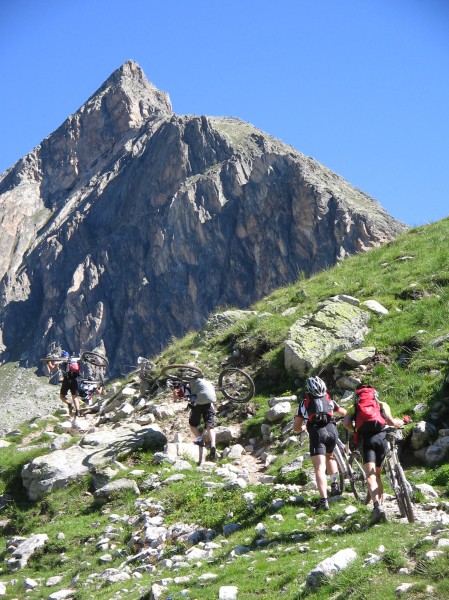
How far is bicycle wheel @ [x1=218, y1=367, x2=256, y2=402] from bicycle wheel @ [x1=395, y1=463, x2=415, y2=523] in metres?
8.19

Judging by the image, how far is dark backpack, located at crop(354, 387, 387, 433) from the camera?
8.79m

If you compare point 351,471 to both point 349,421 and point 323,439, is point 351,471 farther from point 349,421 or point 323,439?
point 349,421

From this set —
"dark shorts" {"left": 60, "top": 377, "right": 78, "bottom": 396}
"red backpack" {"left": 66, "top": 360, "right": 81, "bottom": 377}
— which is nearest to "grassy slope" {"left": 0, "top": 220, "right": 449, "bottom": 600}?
"red backpack" {"left": 66, "top": 360, "right": 81, "bottom": 377}

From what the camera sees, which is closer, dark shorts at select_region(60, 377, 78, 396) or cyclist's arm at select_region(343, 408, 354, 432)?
cyclist's arm at select_region(343, 408, 354, 432)

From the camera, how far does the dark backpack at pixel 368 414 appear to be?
346 inches

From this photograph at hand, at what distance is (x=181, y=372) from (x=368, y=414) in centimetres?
883

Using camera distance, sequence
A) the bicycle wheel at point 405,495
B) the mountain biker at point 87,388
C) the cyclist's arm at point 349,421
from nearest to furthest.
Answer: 1. the bicycle wheel at point 405,495
2. the cyclist's arm at point 349,421
3. the mountain biker at point 87,388

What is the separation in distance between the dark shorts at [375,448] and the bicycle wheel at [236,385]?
7.50 metres

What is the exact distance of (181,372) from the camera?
17062mm

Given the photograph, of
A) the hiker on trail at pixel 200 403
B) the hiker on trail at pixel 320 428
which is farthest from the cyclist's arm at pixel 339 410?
the hiker on trail at pixel 200 403

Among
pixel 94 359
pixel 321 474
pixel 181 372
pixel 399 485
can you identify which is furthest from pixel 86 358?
pixel 399 485

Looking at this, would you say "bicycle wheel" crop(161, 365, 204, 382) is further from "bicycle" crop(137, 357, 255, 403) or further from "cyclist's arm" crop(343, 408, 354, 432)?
"cyclist's arm" crop(343, 408, 354, 432)

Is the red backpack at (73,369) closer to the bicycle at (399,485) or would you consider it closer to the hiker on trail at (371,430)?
the hiker on trail at (371,430)

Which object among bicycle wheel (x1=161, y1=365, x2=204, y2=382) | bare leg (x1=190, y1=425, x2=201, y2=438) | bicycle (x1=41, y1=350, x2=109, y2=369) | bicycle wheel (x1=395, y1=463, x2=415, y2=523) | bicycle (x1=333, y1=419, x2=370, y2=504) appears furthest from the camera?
bicycle (x1=41, y1=350, x2=109, y2=369)
